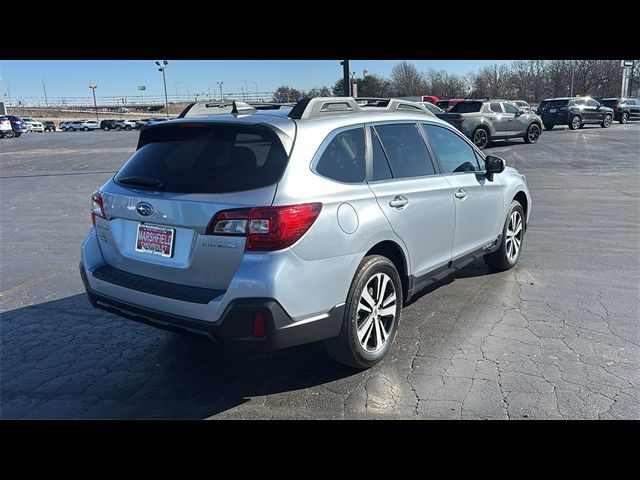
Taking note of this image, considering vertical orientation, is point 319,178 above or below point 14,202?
above

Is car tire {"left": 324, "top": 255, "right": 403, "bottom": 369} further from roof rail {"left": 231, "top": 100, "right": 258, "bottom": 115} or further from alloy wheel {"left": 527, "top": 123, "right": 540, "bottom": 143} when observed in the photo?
alloy wheel {"left": 527, "top": 123, "right": 540, "bottom": 143}

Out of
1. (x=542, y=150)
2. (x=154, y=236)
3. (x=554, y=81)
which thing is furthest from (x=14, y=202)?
(x=554, y=81)

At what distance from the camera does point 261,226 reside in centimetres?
295

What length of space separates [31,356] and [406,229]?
3.02 m

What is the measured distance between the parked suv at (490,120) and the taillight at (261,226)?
16.7 metres

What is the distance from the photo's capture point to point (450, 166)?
4.73 meters

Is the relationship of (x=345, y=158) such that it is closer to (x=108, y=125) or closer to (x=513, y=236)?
(x=513, y=236)

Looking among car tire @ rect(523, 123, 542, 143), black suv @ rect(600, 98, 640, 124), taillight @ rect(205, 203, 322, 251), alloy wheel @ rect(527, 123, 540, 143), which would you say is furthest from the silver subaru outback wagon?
black suv @ rect(600, 98, 640, 124)

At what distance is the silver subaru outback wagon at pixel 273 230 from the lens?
298 cm

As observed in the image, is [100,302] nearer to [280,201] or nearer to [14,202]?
[280,201]

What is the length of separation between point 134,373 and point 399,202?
7.43ft

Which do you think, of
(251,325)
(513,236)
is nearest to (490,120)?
(513,236)
